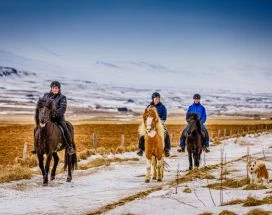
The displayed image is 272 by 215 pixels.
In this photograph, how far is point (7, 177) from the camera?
14.9 m

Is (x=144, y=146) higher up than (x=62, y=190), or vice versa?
(x=144, y=146)

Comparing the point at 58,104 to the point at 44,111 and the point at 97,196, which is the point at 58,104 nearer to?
the point at 44,111

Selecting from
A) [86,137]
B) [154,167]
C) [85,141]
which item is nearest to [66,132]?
[154,167]

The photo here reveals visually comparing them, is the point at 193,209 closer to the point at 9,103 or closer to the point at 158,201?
the point at 158,201

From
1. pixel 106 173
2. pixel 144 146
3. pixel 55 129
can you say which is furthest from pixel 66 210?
pixel 106 173

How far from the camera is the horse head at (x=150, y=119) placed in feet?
46.3

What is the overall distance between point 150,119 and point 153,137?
62 centimetres

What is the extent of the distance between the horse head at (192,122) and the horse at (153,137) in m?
2.47

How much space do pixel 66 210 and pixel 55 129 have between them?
15.2 feet

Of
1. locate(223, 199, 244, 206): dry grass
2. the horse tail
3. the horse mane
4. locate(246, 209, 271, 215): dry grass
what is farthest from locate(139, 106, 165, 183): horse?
locate(246, 209, 271, 215): dry grass

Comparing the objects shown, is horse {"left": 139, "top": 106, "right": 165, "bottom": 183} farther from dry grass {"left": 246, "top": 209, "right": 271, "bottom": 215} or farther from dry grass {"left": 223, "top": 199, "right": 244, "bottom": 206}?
dry grass {"left": 246, "top": 209, "right": 271, "bottom": 215}

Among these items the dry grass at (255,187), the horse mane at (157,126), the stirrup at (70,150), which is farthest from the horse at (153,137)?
the dry grass at (255,187)

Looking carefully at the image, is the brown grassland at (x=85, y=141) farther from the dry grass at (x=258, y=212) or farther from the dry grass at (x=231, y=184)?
the dry grass at (x=258, y=212)

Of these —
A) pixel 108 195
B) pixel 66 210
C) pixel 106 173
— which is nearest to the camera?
pixel 66 210
